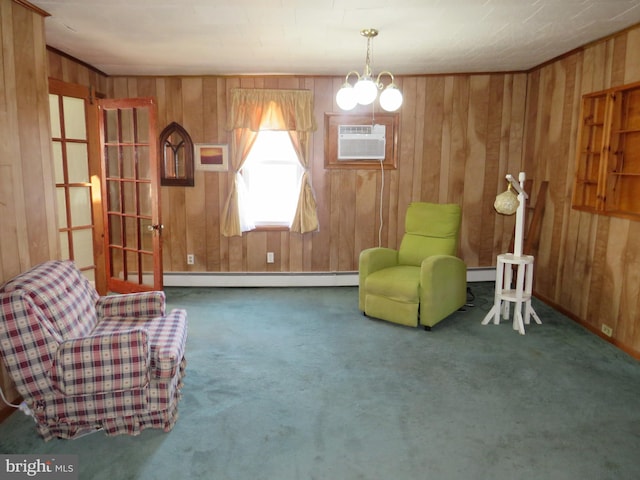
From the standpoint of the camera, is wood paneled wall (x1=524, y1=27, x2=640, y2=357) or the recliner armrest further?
the recliner armrest

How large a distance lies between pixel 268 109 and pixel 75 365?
3539 mm

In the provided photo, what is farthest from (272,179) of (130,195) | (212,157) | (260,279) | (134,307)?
(134,307)

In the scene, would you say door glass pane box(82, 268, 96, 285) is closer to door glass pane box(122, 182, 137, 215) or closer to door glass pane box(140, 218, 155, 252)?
door glass pane box(140, 218, 155, 252)

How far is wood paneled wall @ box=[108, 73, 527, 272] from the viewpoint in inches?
204

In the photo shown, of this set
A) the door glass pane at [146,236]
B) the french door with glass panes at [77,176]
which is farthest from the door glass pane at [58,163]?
the door glass pane at [146,236]

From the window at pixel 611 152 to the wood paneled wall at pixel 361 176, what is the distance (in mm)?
1277

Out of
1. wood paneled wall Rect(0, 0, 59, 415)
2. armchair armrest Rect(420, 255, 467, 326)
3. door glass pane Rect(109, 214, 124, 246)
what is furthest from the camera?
door glass pane Rect(109, 214, 124, 246)

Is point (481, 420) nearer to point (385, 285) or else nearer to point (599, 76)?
point (385, 285)

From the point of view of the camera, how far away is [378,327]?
13.4 feet

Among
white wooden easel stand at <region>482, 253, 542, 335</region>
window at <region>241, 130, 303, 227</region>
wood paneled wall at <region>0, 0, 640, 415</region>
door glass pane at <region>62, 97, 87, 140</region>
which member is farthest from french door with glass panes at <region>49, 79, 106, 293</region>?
white wooden easel stand at <region>482, 253, 542, 335</region>

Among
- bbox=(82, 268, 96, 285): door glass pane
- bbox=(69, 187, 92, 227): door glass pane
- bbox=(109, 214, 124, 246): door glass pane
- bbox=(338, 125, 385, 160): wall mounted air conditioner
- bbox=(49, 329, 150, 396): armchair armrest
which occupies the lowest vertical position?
bbox=(82, 268, 96, 285): door glass pane

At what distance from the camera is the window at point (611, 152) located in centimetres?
364

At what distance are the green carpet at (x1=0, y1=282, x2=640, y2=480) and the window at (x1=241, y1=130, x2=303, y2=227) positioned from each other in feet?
5.33

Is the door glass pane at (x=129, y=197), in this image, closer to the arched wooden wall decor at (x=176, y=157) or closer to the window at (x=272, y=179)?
the arched wooden wall decor at (x=176, y=157)
